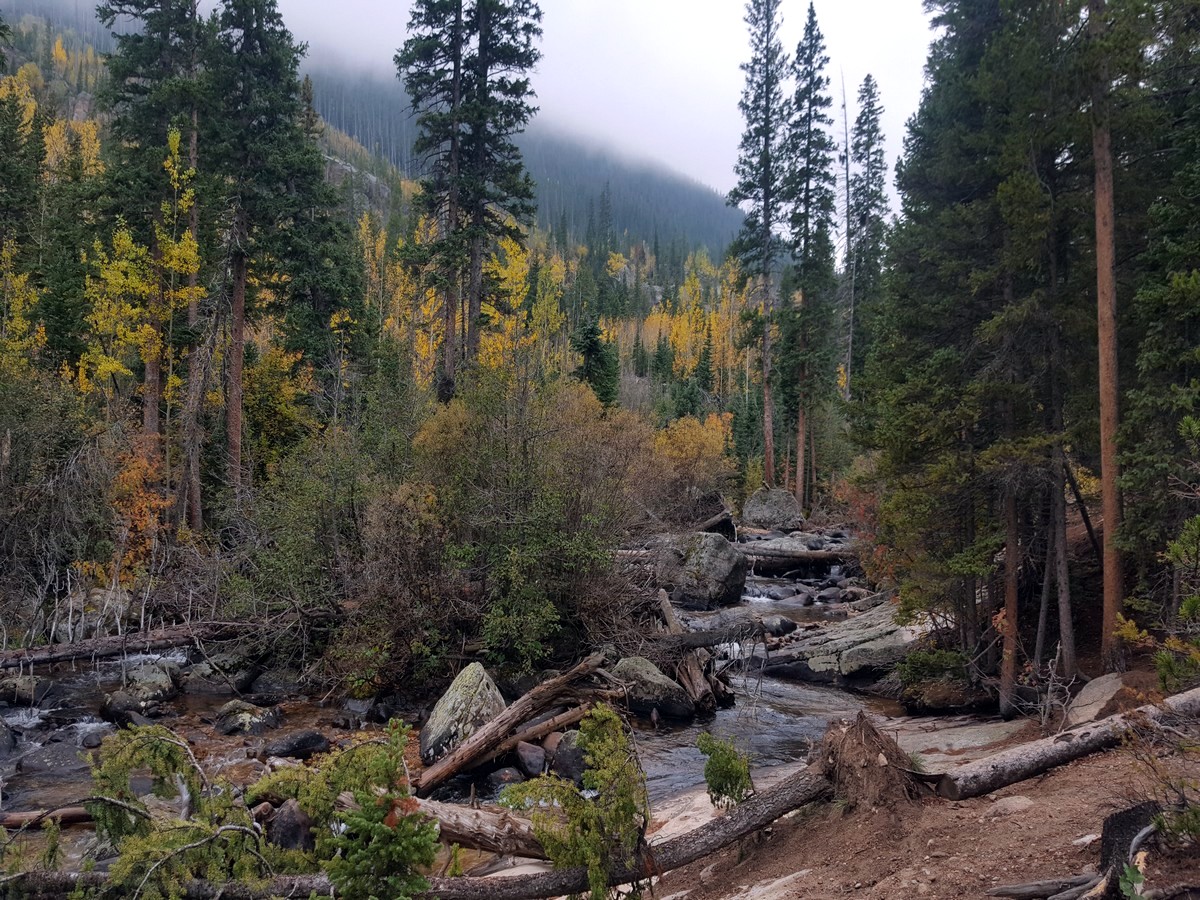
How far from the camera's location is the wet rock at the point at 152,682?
11.8 metres

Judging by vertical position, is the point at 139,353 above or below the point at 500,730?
above

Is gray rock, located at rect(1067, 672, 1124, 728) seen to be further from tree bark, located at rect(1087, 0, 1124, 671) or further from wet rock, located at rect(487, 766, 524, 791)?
wet rock, located at rect(487, 766, 524, 791)

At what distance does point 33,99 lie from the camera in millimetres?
72125

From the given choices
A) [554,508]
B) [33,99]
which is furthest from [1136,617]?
[33,99]

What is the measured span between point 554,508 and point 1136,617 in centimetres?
927

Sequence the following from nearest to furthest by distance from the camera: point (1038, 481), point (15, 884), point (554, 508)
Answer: point (15, 884)
point (1038, 481)
point (554, 508)

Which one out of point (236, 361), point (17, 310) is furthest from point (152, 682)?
point (17, 310)

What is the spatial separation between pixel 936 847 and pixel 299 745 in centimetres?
832

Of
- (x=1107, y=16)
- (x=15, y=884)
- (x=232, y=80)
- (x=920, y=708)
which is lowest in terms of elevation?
(x=920, y=708)

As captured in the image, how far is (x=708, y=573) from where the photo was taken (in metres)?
20.8

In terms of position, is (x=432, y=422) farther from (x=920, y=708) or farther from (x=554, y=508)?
(x=920, y=708)

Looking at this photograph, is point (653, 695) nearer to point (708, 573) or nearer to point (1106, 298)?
point (1106, 298)

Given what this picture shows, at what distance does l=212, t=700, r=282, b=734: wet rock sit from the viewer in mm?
10727

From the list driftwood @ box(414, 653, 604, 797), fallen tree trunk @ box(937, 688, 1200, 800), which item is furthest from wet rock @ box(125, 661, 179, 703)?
fallen tree trunk @ box(937, 688, 1200, 800)
